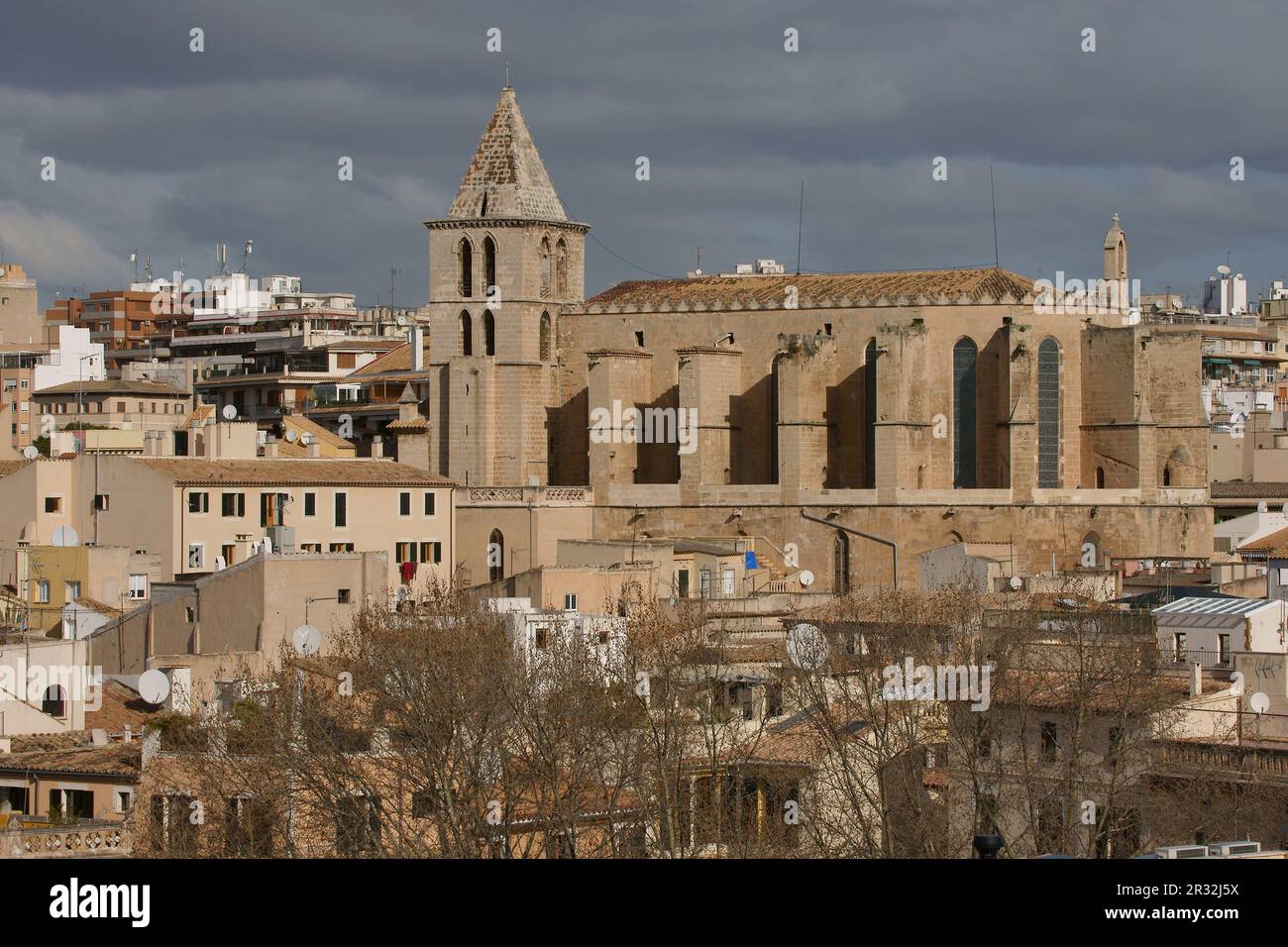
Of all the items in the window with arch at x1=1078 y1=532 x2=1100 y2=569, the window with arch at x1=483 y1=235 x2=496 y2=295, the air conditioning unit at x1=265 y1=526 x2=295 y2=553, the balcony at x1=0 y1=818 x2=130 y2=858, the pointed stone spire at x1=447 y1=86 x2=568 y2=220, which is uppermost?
the pointed stone spire at x1=447 y1=86 x2=568 y2=220

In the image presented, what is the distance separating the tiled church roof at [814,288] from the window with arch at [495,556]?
801 centimetres

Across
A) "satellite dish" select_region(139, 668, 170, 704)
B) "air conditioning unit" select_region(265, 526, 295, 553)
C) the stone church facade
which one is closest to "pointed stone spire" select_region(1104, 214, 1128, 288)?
the stone church facade

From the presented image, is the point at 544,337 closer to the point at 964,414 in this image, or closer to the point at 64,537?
the point at 964,414

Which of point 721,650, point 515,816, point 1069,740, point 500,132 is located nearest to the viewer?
point 515,816

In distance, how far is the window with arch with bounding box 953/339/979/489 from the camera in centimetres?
5716

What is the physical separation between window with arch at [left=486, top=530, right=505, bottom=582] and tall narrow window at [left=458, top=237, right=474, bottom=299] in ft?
24.8

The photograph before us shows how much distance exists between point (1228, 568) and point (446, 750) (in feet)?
82.4

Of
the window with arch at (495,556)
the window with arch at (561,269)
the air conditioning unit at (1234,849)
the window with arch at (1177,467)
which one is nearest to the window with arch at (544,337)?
the window with arch at (561,269)

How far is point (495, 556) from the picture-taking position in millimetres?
55562

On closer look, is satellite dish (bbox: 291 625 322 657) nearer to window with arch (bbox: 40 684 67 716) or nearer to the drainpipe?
window with arch (bbox: 40 684 67 716)

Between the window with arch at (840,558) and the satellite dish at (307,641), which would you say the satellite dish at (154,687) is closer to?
the satellite dish at (307,641)
